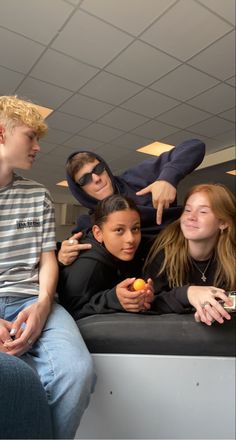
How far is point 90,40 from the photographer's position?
2.51 meters

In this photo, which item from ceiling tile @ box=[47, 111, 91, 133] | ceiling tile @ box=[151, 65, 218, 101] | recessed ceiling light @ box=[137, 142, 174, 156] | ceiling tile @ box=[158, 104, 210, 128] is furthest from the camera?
recessed ceiling light @ box=[137, 142, 174, 156]

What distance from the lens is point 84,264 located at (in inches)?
41.1

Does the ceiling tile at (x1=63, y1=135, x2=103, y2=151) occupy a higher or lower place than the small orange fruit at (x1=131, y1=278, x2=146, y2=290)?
higher

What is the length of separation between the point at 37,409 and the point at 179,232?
773mm

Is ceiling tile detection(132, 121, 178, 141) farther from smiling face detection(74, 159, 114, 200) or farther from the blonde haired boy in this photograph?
the blonde haired boy

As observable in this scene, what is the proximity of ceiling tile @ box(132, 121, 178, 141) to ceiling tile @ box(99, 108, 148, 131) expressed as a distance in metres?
0.11

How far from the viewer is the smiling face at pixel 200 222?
3.49 feet

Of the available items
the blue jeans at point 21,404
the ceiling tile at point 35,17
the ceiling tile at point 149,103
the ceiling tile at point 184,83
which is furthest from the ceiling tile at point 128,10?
the blue jeans at point 21,404

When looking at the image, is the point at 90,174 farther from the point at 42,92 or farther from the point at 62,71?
Answer: the point at 42,92

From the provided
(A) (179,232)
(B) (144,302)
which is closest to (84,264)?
(B) (144,302)

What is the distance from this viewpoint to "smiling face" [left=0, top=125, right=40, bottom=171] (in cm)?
100

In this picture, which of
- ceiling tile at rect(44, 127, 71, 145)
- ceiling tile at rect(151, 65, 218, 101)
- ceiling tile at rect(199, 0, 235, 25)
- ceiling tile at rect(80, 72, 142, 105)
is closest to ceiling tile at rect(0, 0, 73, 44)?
ceiling tile at rect(80, 72, 142, 105)

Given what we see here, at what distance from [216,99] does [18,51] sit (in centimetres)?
199

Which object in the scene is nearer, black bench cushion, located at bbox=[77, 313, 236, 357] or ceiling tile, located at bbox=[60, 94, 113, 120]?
black bench cushion, located at bbox=[77, 313, 236, 357]
